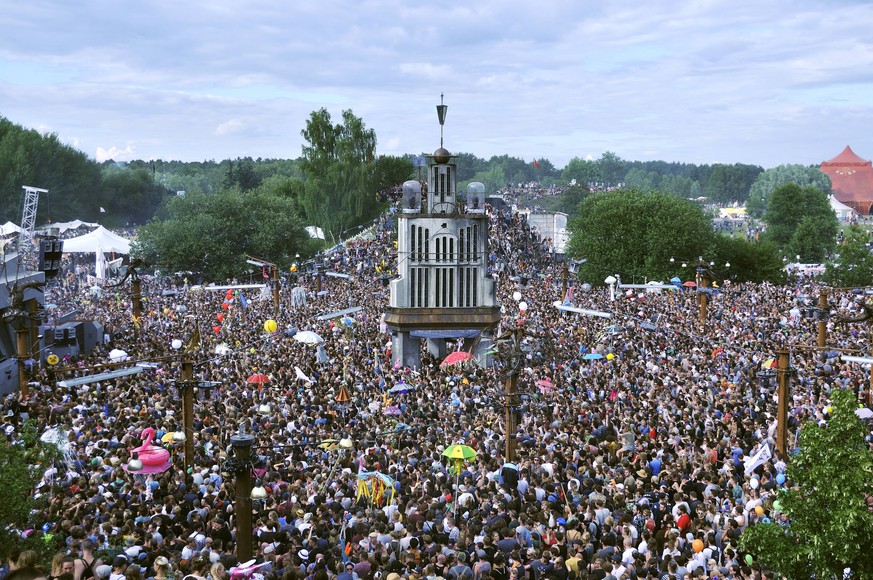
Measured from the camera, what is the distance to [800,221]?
84.8 metres

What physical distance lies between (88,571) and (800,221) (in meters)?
83.6

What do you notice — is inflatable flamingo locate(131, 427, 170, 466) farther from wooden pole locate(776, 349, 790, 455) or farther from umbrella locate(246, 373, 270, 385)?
wooden pole locate(776, 349, 790, 455)

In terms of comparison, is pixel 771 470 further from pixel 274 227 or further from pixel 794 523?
pixel 274 227

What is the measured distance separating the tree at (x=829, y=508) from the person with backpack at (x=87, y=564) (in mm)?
9028

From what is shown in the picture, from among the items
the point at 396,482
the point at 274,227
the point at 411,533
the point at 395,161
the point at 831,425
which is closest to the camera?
the point at 831,425

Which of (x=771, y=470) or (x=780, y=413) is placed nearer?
A: (x=771, y=470)

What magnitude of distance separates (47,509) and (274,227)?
51.3 meters

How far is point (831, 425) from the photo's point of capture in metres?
11.5

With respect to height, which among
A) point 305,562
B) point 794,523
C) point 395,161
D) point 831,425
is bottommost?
point 305,562

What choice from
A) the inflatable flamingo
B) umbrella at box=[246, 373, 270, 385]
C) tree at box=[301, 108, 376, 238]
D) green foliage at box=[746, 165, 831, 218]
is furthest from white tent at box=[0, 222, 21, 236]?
green foliage at box=[746, 165, 831, 218]

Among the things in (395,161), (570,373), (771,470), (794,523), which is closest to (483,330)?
(570,373)

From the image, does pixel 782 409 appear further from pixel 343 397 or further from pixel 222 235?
pixel 222 235

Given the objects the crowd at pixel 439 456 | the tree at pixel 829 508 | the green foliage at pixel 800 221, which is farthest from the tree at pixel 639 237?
the tree at pixel 829 508

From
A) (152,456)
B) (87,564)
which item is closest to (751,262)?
(152,456)
